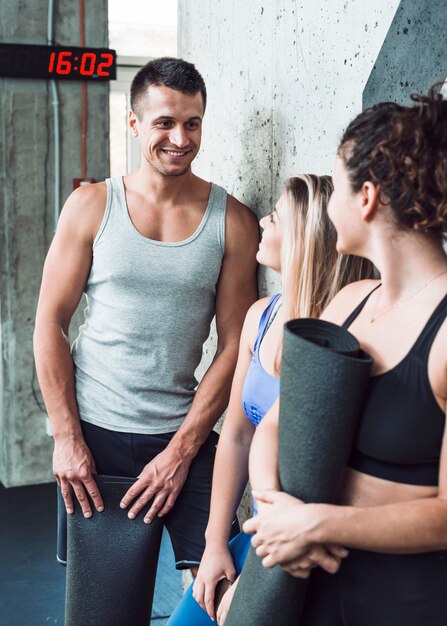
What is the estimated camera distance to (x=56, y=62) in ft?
12.4

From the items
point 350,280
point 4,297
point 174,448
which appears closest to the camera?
point 350,280

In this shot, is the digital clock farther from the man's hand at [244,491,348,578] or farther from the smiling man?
the man's hand at [244,491,348,578]

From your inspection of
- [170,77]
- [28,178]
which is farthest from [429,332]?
[28,178]

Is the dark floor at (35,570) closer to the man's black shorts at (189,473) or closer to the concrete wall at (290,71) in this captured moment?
the man's black shorts at (189,473)

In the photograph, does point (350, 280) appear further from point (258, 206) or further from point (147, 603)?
point (147, 603)

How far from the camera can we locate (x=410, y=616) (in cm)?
103

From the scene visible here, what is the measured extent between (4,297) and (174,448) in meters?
2.27

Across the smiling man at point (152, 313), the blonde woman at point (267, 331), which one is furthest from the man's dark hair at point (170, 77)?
the blonde woman at point (267, 331)

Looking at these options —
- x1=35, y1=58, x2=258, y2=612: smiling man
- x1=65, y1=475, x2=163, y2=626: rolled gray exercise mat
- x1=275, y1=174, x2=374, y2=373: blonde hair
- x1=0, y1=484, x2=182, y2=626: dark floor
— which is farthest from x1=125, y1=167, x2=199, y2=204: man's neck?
x1=0, y1=484, x2=182, y2=626: dark floor

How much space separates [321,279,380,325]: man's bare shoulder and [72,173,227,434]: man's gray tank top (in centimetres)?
70

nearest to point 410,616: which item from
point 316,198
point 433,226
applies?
point 433,226

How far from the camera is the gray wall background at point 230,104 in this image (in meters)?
1.46

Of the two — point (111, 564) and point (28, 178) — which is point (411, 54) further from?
point (28, 178)

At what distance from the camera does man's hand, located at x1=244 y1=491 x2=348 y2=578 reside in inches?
38.9
